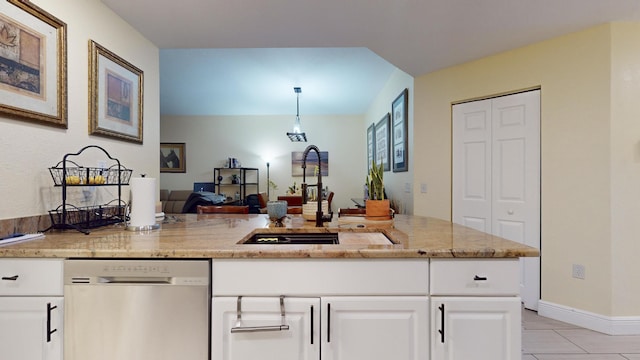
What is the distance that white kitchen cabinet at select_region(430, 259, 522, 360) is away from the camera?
3.92ft

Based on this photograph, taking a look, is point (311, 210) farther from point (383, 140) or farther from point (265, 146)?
point (265, 146)

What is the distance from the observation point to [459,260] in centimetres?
120

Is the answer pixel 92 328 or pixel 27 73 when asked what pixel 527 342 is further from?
pixel 27 73

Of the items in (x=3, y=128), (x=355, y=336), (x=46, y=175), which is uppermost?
(x=3, y=128)

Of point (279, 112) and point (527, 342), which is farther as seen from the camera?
point (279, 112)

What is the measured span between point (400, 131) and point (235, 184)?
14.3 feet

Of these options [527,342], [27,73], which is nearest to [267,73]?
[27,73]

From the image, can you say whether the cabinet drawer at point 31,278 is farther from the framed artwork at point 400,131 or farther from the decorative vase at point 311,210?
the framed artwork at point 400,131

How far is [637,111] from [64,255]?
3.67 metres

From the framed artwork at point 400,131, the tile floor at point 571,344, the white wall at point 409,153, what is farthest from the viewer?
the framed artwork at point 400,131

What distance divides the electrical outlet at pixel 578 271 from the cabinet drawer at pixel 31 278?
3.34 metres

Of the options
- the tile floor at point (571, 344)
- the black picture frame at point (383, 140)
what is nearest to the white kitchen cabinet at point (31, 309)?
the tile floor at point (571, 344)

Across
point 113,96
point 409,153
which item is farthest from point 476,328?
point 409,153

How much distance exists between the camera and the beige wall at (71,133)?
143 centimetres
